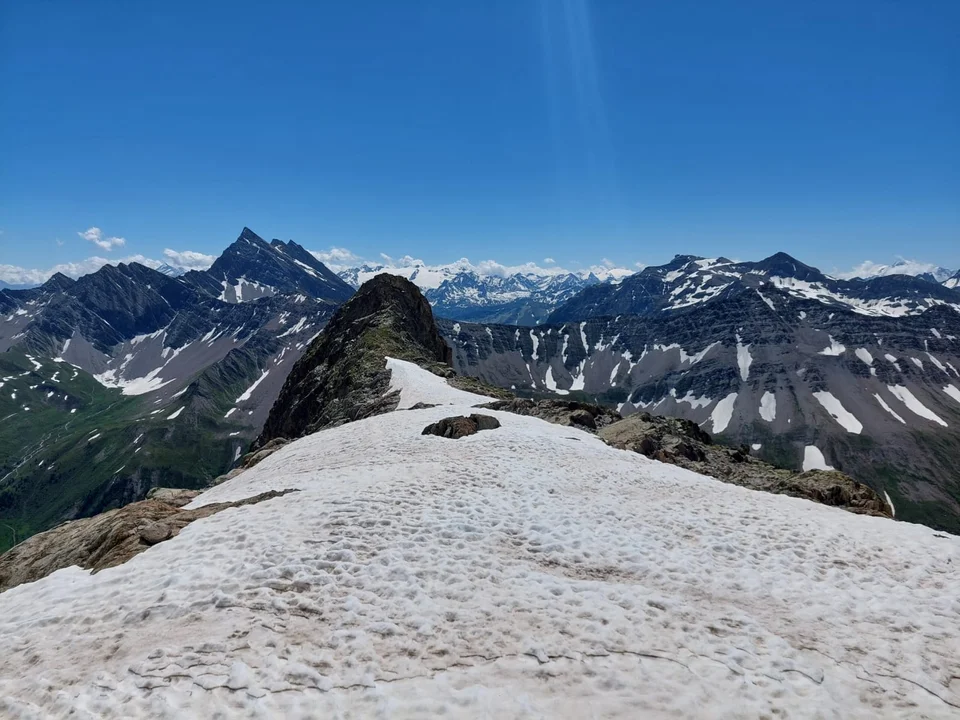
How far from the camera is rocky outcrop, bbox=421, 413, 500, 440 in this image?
27.1 m

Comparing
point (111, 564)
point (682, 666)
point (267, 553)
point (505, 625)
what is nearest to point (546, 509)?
point (505, 625)

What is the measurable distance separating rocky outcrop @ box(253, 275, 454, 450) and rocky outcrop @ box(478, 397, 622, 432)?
9.49m

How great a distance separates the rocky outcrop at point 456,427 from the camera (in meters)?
27.1

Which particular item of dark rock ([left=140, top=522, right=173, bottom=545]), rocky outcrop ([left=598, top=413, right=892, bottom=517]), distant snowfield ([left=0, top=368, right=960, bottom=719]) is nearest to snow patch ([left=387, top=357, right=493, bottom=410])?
rocky outcrop ([left=598, top=413, right=892, bottom=517])

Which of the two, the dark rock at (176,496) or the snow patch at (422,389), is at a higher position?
the snow patch at (422,389)

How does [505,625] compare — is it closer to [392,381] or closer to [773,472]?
[773,472]

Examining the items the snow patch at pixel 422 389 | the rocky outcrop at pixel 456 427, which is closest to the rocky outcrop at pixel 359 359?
the snow patch at pixel 422 389

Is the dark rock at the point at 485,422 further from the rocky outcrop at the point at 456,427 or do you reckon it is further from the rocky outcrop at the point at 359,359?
the rocky outcrop at the point at 359,359

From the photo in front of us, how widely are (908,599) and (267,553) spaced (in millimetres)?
17201

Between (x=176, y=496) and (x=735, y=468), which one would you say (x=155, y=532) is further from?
(x=735, y=468)

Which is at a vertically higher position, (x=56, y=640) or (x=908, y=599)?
(x=908, y=599)

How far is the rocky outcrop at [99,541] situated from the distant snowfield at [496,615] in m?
0.79

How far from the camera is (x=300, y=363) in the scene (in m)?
80.2

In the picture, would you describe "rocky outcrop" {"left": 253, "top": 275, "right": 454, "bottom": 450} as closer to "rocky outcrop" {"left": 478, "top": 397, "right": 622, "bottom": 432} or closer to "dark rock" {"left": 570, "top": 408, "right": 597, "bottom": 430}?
"rocky outcrop" {"left": 478, "top": 397, "right": 622, "bottom": 432}
